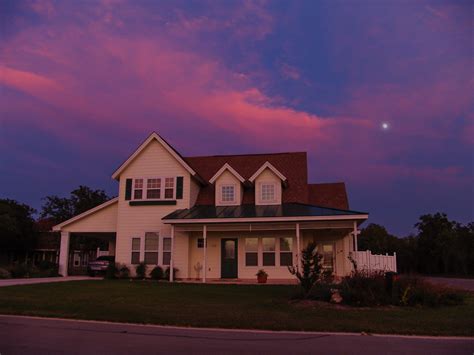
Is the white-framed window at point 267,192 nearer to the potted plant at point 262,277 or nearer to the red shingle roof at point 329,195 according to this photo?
the red shingle roof at point 329,195

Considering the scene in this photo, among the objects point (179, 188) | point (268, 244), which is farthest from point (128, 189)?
point (268, 244)

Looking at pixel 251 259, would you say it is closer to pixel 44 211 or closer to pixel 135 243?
pixel 135 243

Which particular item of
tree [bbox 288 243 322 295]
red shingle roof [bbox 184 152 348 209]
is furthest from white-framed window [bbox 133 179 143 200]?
tree [bbox 288 243 322 295]

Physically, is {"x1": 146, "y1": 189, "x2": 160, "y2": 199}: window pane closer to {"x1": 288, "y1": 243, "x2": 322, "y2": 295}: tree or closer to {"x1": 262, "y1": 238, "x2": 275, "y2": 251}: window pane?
{"x1": 262, "y1": 238, "x2": 275, "y2": 251}: window pane

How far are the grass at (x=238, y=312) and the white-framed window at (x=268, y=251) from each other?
31.7 feet

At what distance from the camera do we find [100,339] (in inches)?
335

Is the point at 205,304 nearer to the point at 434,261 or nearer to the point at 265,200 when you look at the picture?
the point at 265,200

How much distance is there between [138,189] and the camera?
2719 centimetres

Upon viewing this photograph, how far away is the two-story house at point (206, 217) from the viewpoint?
990 inches

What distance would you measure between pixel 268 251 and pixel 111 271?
359 inches

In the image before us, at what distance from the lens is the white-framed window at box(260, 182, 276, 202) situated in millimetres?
26656

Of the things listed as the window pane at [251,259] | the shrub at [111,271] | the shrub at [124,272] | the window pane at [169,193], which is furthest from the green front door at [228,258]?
the shrub at [111,271]

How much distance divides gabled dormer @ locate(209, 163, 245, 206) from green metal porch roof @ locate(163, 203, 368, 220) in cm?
60

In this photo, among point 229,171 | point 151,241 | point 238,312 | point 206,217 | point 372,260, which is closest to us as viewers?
point 238,312
